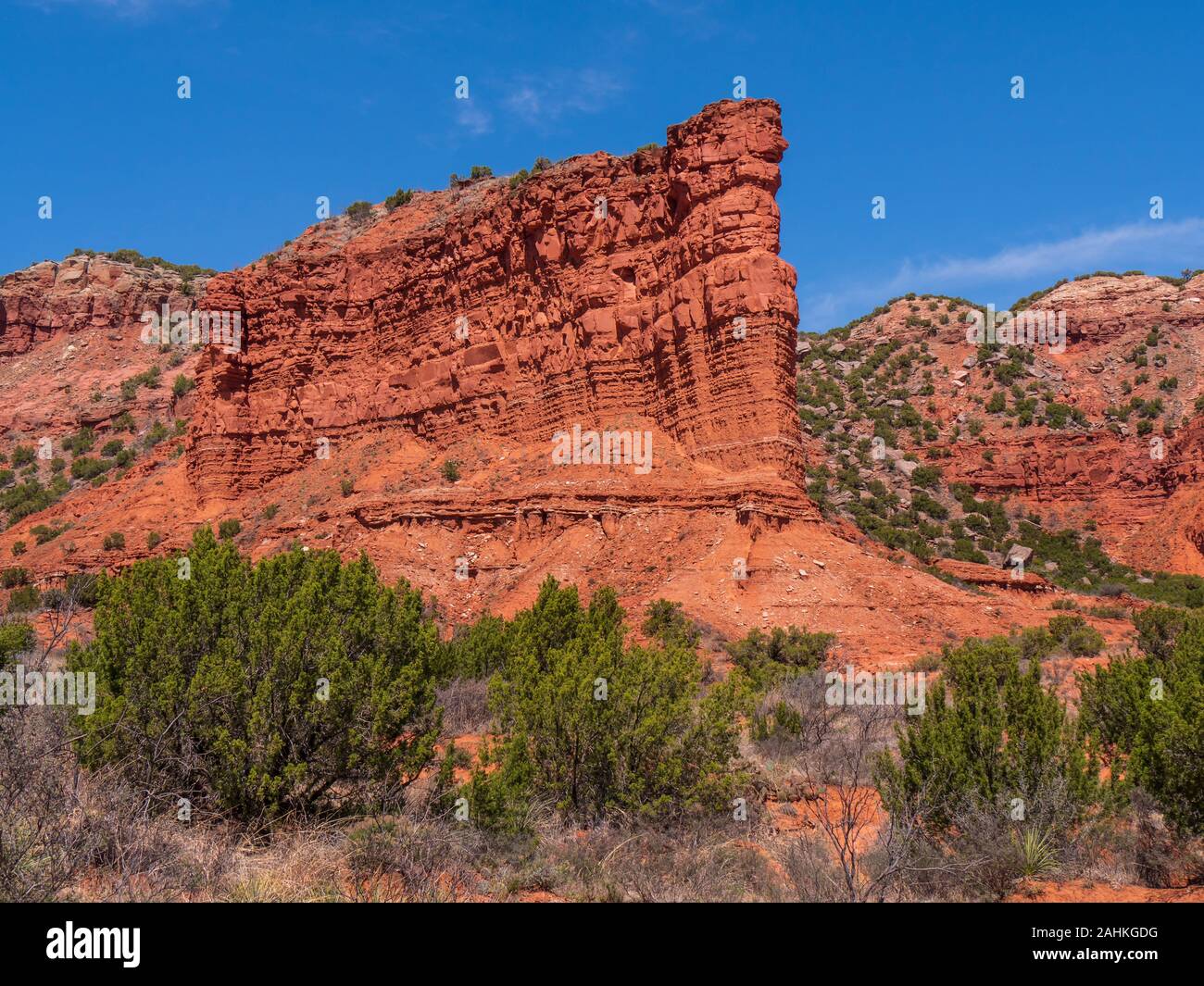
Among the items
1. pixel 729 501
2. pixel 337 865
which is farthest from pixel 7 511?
pixel 337 865

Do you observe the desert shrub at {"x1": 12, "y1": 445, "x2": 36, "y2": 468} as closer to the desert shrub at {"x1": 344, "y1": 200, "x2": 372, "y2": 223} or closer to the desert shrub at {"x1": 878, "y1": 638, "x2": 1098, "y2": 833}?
the desert shrub at {"x1": 344, "y1": 200, "x2": 372, "y2": 223}

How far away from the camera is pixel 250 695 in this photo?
7.54 m

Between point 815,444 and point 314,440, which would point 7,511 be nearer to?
point 314,440

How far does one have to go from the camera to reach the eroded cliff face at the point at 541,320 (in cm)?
2492

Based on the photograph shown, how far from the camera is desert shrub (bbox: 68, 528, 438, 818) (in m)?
7.14

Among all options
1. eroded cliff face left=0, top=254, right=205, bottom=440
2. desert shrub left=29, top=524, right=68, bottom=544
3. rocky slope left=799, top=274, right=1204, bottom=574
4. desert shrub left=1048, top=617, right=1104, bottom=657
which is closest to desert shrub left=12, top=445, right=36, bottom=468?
eroded cliff face left=0, top=254, right=205, bottom=440

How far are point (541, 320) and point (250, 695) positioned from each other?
77.6 feet

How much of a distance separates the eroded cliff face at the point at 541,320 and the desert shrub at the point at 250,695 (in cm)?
1744

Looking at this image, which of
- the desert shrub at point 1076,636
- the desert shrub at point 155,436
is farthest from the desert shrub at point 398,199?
the desert shrub at point 1076,636

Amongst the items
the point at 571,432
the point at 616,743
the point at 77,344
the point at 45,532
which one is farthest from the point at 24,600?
the point at 77,344

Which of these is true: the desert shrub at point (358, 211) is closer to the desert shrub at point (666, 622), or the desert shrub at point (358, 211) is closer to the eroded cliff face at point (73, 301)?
the eroded cliff face at point (73, 301)

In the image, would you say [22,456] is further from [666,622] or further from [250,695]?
[250,695]

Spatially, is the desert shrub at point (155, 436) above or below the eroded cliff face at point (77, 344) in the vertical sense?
below

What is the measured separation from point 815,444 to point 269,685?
43.4m
